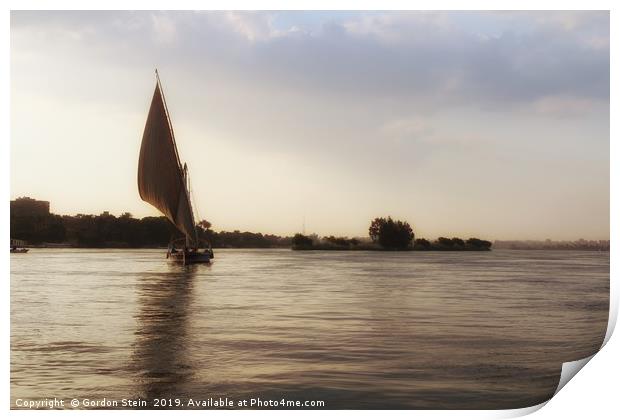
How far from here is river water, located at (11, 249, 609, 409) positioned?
391 centimetres

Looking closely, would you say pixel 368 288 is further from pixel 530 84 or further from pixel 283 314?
pixel 530 84

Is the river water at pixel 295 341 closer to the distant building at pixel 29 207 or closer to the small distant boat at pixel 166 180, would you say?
the distant building at pixel 29 207

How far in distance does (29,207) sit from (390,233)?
2.28 metres

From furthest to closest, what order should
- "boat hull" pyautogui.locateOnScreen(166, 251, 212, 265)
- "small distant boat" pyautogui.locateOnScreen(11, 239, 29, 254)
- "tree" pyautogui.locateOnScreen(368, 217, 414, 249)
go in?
"boat hull" pyautogui.locateOnScreen(166, 251, 212, 265), "tree" pyautogui.locateOnScreen(368, 217, 414, 249), "small distant boat" pyautogui.locateOnScreen(11, 239, 29, 254)

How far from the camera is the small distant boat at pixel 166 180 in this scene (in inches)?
208

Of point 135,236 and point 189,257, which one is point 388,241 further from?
point 189,257

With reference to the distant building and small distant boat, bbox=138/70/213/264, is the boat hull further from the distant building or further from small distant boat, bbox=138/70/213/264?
the distant building

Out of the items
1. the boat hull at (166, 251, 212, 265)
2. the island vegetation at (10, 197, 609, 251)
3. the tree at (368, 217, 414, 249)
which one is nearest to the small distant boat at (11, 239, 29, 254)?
the island vegetation at (10, 197, 609, 251)

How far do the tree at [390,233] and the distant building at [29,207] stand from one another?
205 centimetres

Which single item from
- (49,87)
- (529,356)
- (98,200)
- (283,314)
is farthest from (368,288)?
(49,87)

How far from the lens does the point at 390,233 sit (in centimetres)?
487

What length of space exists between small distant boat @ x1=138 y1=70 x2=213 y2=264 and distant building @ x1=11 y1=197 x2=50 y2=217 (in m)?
0.84

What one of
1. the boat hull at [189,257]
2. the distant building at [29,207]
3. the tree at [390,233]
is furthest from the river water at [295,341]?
the boat hull at [189,257]

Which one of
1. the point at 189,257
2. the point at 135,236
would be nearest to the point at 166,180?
the point at 189,257
